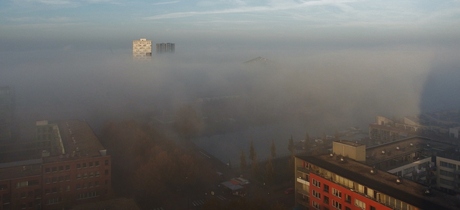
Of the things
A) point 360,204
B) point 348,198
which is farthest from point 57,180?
point 360,204

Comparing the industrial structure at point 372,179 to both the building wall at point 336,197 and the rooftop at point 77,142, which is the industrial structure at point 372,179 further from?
the rooftop at point 77,142

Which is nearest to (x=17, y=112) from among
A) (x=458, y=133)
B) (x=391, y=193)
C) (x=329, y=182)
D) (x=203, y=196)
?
(x=203, y=196)

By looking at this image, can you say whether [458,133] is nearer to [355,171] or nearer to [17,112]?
[355,171]

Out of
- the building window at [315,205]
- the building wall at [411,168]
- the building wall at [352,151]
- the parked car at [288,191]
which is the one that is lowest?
the parked car at [288,191]

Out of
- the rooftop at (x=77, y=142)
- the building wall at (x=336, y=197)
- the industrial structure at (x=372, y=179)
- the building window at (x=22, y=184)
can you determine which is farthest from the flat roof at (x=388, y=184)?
the building window at (x=22, y=184)

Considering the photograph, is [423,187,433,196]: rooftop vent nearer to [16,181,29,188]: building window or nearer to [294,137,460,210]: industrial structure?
[294,137,460,210]: industrial structure

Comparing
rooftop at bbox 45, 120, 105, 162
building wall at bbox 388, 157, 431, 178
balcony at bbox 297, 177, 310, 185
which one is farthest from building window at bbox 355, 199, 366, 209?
rooftop at bbox 45, 120, 105, 162

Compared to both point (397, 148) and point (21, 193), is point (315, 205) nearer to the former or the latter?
point (397, 148)
